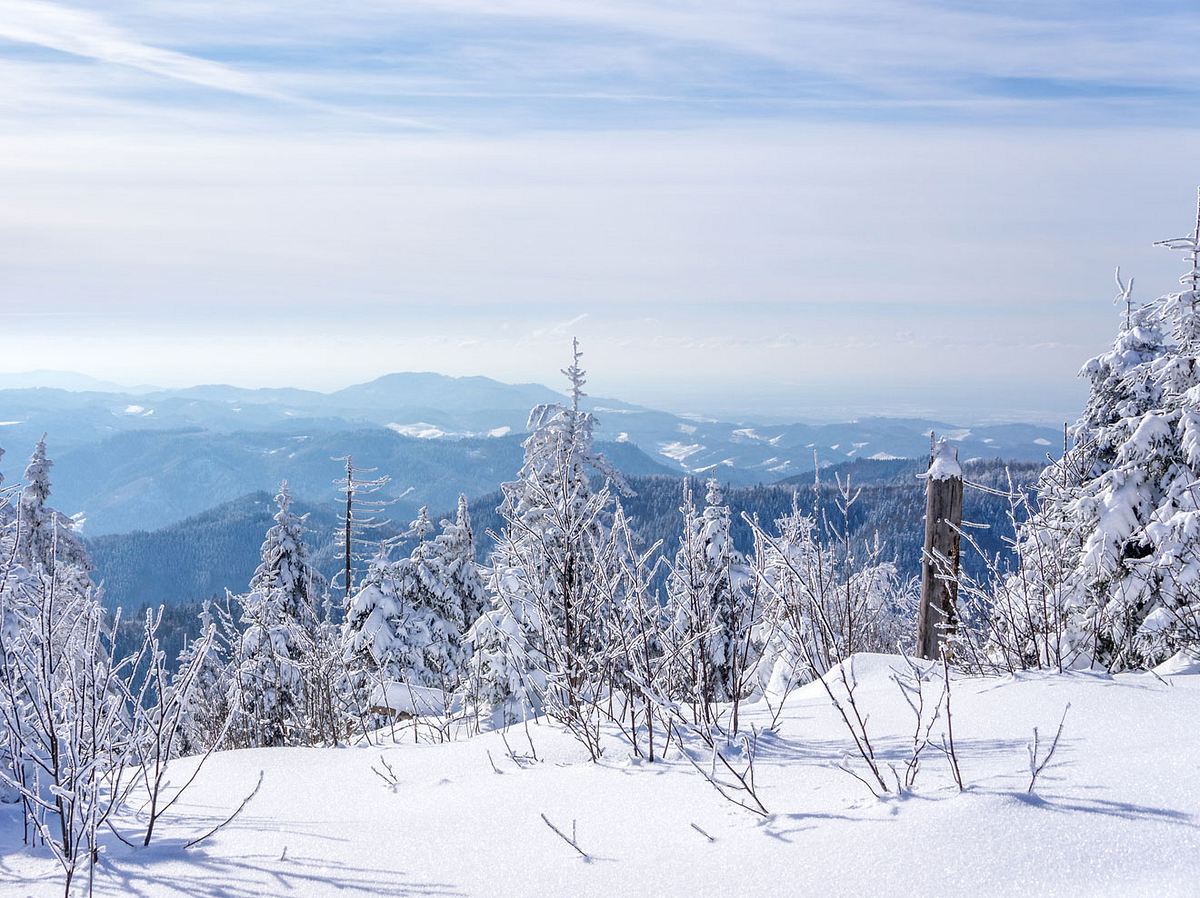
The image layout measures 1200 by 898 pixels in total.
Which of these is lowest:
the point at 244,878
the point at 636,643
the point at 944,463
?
the point at 244,878

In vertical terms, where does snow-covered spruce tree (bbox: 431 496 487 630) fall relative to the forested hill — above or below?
above

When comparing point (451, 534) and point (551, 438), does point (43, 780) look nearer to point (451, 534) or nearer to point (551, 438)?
point (551, 438)

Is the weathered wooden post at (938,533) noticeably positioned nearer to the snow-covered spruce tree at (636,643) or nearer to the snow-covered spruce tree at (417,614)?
the snow-covered spruce tree at (636,643)

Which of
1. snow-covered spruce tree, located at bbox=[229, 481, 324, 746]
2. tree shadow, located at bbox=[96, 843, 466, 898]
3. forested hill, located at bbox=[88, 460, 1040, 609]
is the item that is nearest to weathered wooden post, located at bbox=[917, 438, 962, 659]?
tree shadow, located at bbox=[96, 843, 466, 898]

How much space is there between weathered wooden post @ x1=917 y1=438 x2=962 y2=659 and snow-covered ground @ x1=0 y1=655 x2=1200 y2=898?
157 centimetres

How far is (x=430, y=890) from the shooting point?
3.12 m

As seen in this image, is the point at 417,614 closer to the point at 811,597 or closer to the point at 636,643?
the point at 636,643

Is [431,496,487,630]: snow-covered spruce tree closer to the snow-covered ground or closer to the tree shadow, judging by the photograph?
the snow-covered ground

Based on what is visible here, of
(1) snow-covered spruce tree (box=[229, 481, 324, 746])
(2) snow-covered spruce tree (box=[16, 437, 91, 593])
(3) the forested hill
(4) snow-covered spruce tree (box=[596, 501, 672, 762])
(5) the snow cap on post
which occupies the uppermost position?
(5) the snow cap on post

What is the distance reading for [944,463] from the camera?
6578 mm

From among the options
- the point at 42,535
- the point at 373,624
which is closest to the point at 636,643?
the point at 373,624

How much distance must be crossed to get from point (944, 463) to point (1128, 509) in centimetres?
306

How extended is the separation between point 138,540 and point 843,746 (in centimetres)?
19451

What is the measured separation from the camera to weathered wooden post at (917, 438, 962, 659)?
6.43 m
